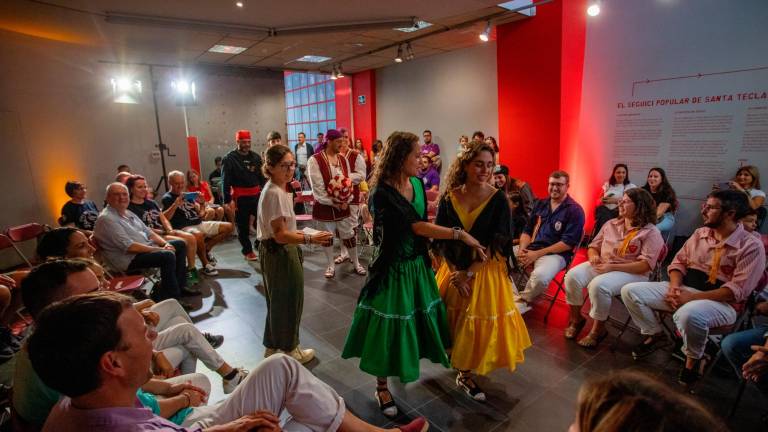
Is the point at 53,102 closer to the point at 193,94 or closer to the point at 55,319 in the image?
the point at 193,94

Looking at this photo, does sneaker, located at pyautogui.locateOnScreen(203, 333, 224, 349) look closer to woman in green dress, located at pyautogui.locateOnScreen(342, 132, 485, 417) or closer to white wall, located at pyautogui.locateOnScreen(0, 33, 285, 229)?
woman in green dress, located at pyautogui.locateOnScreen(342, 132, 485, 417)

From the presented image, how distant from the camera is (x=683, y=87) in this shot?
5.33 metres

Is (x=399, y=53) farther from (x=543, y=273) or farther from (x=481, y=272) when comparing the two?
(x=481, y=272)

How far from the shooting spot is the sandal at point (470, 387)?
2506 millimetres

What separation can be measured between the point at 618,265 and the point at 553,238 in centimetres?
61

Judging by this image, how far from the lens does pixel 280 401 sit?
1695 mm

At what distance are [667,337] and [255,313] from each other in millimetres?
3651

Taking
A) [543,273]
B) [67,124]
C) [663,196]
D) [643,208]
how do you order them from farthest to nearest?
[67,124], [663,196], [543,273], [643,208]

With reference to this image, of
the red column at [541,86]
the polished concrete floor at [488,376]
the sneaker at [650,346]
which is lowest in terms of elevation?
the polished concrete floor at [488,376]

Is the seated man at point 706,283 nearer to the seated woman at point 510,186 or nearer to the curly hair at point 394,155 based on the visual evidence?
the seated woman at point 510,186

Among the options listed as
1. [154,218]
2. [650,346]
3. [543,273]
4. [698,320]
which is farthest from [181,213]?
[698,320]

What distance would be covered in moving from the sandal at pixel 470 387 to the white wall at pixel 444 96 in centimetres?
621

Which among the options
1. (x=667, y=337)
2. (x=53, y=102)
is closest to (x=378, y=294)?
(x=667, y=337)

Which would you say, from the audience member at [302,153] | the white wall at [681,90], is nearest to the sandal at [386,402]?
the white wall at [681,90]
